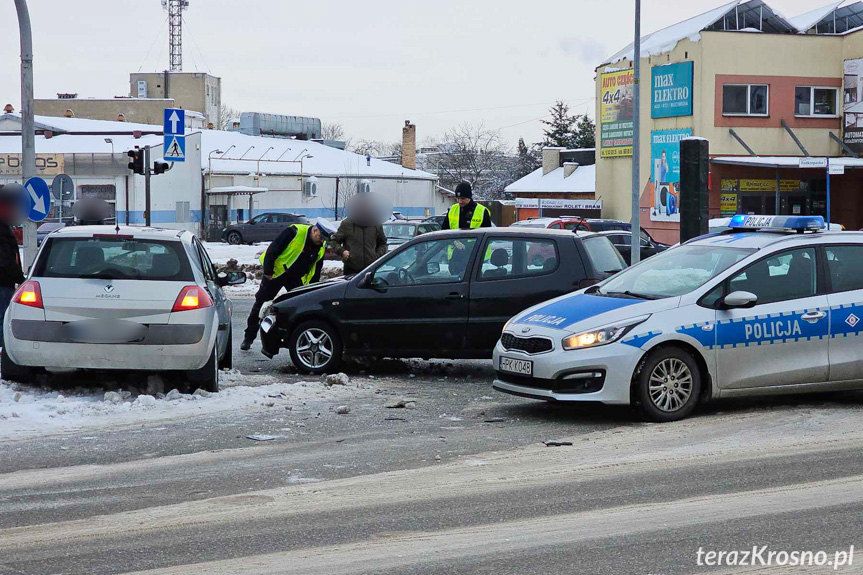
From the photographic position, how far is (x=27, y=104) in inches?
653

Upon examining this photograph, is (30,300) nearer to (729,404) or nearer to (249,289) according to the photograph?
(729,404)

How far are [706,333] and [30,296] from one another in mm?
5737

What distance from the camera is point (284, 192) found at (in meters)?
62.6

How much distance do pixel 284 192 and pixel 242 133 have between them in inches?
458

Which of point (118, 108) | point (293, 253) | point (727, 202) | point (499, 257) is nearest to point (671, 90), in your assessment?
point (727, 202)

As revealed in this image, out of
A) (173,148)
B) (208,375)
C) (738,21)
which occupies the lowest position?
(208,375)

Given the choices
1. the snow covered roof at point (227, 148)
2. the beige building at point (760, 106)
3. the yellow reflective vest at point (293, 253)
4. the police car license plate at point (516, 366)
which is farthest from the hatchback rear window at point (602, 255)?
the snow covered roof at point (227, 148)

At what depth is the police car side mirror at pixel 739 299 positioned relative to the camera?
9.05 meters

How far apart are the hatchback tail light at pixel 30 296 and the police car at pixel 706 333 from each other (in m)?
3.98

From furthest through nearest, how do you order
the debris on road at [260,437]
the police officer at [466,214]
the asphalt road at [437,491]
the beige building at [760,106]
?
the beige building at [760,106], the police officer at [466,214], the debris on road at [260,437], the asphalt road at [437,491]

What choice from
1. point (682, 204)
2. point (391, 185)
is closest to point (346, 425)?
point (682, 204)

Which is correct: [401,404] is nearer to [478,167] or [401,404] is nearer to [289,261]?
[289,261]

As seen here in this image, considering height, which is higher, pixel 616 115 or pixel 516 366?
pixel 616 115

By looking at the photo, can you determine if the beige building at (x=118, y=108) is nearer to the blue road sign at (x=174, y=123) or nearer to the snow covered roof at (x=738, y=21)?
the snow covered roof at (x=738, y=21)
